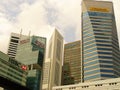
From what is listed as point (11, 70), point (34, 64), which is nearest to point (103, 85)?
point (11, 70)

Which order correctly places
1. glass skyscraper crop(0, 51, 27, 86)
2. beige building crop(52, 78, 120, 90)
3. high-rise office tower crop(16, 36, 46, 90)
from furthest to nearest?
high-rise office tower crop(16, 36, 46, 90)
glass skyscraper crop(0, 51, 27, 86)
beige building crop(52, 78, 120, 90)

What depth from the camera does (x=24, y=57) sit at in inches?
7844

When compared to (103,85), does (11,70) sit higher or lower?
higher

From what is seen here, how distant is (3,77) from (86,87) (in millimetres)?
43200

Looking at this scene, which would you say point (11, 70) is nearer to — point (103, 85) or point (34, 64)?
point (34, 64)

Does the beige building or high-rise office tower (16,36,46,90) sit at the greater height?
high-rise office tower (16,36,46,90)

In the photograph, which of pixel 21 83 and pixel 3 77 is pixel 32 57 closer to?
pixel 21 83

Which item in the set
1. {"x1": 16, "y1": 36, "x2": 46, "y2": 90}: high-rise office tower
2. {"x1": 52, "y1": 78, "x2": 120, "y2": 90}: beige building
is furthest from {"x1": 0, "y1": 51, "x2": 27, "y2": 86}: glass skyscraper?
{"x1": 52, "y1": 78, "x2": 120, "y2": 90}: beige building

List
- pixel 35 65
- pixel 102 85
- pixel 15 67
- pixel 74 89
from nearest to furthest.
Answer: pixel 102 85 → pixel 74 89 → pixel 15 67 → pixel 35 65

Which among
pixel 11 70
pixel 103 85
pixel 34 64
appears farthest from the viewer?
pixel 34 64

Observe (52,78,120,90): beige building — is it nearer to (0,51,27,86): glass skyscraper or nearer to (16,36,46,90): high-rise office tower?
(0,51,27,86): glass skyscraper

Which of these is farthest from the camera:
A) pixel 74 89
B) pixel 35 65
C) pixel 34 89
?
pixel 35 65

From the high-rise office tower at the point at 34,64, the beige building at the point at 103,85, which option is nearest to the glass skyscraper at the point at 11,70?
the high-rise office tower at the point at 34,64

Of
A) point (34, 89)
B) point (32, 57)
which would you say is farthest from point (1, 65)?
point (32, 57)
